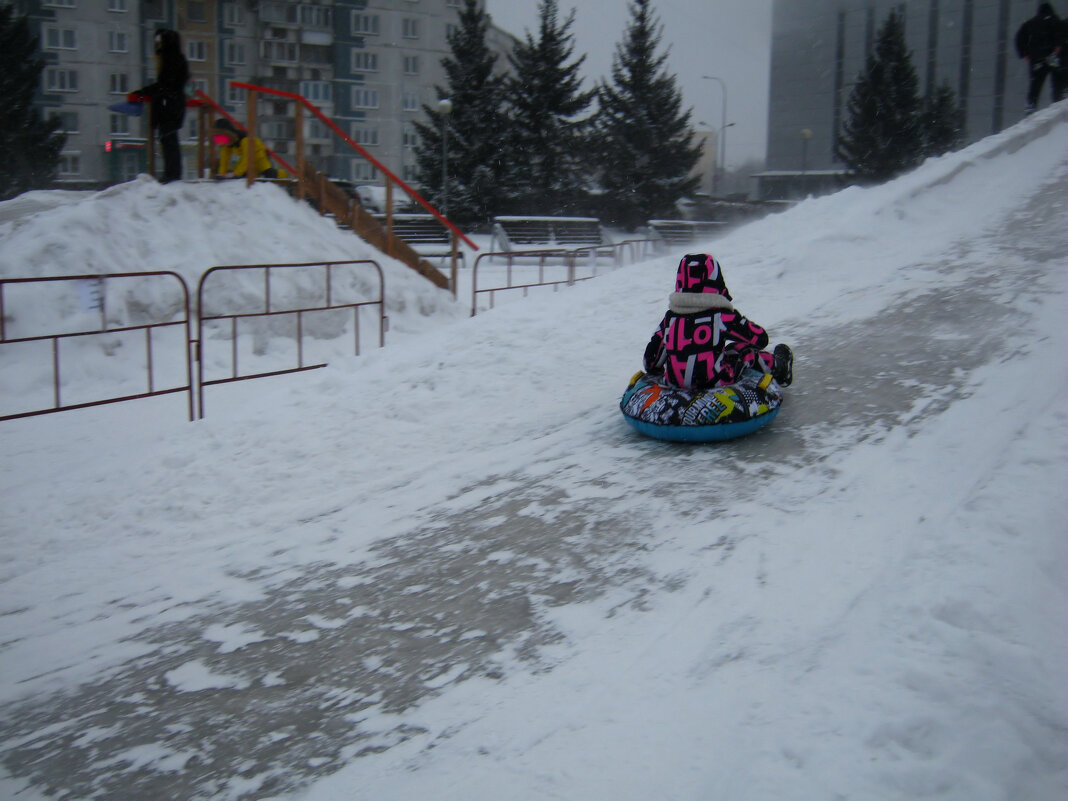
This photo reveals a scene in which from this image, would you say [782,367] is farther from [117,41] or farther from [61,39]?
[61,39]

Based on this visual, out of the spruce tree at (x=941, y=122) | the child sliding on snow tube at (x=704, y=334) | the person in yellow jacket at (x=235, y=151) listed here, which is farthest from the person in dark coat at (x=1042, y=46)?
the spruce tree at (x=941, y=122)

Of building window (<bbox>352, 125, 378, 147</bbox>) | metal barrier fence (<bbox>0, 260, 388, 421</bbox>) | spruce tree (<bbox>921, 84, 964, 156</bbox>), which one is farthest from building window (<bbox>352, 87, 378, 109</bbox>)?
metal barrier fence (<bbox>0, 260, 388, 421</bbox>)

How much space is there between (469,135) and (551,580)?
97.1 feet

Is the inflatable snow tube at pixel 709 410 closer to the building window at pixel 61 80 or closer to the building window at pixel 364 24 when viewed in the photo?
the building window at pixel 61 80

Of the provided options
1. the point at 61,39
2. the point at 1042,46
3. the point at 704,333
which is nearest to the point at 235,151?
the point at 704,333

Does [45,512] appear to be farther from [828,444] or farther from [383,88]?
[383,88]

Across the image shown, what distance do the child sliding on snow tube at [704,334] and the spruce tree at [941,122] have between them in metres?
36.7

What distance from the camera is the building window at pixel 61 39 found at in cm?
3625

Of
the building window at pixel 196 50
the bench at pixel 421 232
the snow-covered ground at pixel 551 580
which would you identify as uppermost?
the building window at pixel 196 50

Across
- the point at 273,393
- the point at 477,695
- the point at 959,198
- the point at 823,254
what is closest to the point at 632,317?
the point at 823,254

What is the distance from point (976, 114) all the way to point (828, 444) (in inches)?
1781

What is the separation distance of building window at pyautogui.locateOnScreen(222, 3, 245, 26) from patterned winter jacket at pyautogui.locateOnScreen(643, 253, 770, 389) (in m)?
42.2

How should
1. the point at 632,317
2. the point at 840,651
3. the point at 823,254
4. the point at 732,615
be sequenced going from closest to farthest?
the point at 840,651
the point at 732,615
the point at 632,317
the point at 823,254

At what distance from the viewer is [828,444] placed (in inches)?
243
